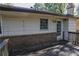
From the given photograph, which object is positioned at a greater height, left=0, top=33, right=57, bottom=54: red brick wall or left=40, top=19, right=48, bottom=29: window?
left=40, top=19, right=48, bottom=29: window

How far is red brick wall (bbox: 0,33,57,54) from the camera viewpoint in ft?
27.7

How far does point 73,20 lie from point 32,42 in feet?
17.9

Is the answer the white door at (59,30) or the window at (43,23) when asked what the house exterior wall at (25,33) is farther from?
the white door at (59,30)

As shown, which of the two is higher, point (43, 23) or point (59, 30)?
point (43, 23)

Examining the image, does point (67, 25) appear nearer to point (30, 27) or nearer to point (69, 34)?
point (69, 34)

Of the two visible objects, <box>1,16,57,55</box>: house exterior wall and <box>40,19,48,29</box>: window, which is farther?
<box>40,19,48,29</box>: window

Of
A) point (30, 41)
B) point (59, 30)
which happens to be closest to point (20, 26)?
point (30, 41)

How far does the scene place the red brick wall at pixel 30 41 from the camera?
846 cm

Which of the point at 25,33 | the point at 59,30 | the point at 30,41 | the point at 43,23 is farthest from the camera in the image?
the point at 59,30

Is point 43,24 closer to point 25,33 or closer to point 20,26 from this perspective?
point 25,33

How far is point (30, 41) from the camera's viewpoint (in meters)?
9.67

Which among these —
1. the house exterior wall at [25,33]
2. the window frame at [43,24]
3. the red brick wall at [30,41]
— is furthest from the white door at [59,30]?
the window frame at [43,24]

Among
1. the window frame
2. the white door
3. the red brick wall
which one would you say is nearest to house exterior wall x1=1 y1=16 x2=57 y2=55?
the red brick wall

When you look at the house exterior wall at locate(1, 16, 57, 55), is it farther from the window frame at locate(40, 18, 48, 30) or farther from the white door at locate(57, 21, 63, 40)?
the white door at locate(57, 21, 63, 40)
